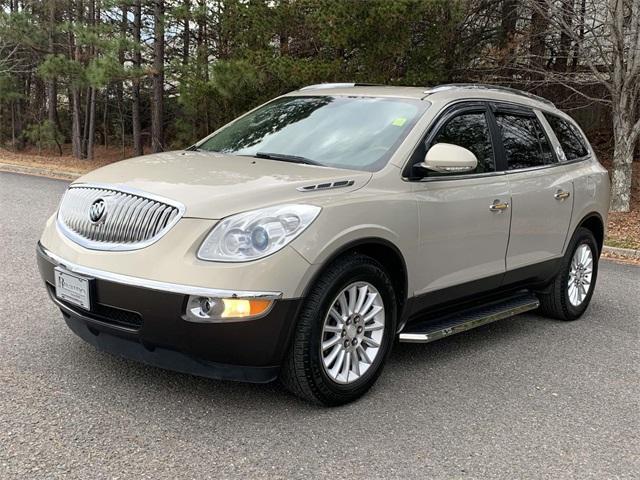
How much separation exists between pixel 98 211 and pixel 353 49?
11653 mm

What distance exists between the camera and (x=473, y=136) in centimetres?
465

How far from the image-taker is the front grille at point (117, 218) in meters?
3.27

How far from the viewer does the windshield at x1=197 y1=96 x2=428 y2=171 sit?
415 cm

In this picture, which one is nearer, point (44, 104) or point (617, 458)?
point (617, 458)

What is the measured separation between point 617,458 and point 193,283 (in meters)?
2.29

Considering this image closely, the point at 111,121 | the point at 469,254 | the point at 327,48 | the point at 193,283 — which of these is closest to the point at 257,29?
the point at 327,48

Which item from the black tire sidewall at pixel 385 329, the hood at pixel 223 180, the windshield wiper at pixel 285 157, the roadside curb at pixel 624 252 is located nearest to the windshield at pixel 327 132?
the windshield wiper at pixel 285 157

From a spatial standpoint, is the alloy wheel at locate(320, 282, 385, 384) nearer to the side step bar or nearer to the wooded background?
the side step bar

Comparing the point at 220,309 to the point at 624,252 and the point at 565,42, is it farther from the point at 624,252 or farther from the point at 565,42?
the point at 565,42

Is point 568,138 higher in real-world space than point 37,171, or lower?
higher

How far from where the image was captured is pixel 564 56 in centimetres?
1474

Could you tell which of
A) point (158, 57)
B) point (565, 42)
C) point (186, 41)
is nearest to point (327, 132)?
point (565, 42)

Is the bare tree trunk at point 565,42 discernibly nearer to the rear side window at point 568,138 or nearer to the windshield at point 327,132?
the rear side window at point 568,138

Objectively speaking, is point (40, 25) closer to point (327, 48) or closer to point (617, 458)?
point (327, 48)
